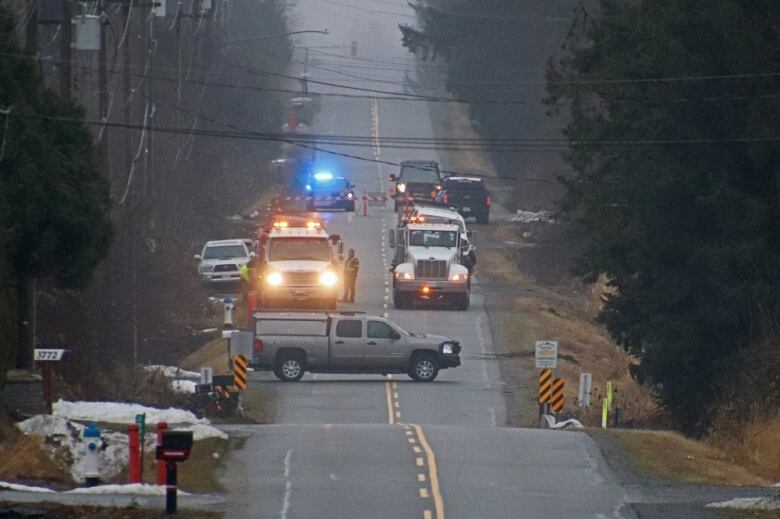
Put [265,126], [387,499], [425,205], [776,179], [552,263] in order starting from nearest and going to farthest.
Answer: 1. [387,499]
2. [776,179]
3. [425,205]
4. [552,263]
5. [265,126]

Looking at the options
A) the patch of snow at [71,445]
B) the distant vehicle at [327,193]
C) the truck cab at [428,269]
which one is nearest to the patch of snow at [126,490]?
the patch of snow at [71,445]

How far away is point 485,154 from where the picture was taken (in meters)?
111

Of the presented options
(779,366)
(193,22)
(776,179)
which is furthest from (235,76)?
(779,366)

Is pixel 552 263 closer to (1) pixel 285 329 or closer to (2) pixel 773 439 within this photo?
(1) pixel 285 329

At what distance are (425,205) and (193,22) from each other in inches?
552

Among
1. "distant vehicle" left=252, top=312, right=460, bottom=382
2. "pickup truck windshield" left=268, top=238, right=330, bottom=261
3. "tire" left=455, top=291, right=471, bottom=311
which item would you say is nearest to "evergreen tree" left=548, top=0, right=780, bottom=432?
"distant vehicle" left=252, top=312, right=460, bottom=382

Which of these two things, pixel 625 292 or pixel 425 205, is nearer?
pixel 625 292

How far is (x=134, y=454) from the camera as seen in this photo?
21562 mm

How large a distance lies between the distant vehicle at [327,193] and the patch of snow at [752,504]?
55843 mm

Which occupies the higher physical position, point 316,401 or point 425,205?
point 425,205

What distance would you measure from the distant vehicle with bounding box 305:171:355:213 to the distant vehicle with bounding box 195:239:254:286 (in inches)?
668

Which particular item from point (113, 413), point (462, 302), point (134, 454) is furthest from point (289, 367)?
point (134, 454)

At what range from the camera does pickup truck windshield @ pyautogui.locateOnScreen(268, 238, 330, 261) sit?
48.4 meters

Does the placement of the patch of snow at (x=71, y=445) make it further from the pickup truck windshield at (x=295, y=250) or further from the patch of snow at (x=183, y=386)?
the pickup truck windshield at (x=295, y=250)
